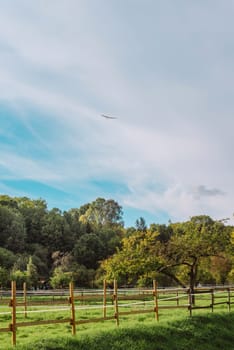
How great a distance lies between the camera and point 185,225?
3011 cm

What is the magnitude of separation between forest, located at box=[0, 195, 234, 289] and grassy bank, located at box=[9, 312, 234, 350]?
7.49m

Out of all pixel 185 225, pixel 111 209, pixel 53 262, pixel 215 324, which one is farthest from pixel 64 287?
pixel 111 209

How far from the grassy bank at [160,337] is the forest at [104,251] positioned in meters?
7.49

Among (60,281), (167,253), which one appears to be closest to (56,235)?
(60,281)

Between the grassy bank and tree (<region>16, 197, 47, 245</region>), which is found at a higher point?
tree (<region>16, 197, 47, 245</region>)

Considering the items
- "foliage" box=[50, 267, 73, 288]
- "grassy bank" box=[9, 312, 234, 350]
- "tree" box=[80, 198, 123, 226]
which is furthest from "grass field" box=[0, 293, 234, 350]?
"tree" box=[80, 198, 123, 226]

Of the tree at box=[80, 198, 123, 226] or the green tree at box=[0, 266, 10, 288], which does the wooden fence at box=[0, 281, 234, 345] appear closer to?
the green tree at box=[0, 266, 10, 288]

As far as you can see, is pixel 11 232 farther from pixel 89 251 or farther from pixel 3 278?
pixel 3 278

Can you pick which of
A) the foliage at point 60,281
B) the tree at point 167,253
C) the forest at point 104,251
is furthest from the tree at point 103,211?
the tree at point 167,253

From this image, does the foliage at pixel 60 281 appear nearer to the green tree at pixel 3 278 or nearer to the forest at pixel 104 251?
the forest at pixel 104 251

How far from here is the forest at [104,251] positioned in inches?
1062

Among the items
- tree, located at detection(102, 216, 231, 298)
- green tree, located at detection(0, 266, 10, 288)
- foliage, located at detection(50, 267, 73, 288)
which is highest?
tree, located at detection(102, 216, 231, 298)

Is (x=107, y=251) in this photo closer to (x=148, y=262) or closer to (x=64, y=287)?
(x=64, y=287)

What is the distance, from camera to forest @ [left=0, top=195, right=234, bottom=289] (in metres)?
27.0
